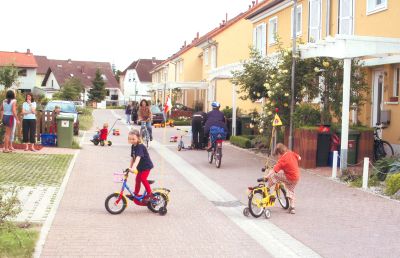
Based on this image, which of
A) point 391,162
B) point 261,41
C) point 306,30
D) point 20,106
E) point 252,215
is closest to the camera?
point 252,215

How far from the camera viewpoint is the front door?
17.5 meters

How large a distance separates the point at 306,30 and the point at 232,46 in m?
17.5

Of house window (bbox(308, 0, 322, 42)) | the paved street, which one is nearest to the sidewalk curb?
the paved street

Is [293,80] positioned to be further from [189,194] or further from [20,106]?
[20,106]

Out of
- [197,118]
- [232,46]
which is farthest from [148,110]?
[232,46]

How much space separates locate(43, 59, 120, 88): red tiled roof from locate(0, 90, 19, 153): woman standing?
83.7m

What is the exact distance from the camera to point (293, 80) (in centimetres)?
1616

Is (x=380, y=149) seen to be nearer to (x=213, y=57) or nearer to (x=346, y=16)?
(x=346, y=16)

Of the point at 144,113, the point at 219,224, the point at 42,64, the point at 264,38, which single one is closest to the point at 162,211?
the point at 219,224

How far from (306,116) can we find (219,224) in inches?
333

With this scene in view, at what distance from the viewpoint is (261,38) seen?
29203mm

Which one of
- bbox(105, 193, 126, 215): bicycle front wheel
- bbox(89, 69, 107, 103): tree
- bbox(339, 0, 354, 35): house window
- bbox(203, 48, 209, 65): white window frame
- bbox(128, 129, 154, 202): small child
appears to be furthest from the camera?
bbox(89, 69, 107, 103): tree

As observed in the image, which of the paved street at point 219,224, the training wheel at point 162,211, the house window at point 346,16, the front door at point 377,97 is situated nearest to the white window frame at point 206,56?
the house window at point 346,16

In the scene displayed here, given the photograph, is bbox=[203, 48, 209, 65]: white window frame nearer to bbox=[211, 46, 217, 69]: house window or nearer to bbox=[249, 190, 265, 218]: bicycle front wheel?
bbox=[211, 46, 217, 69]: house window
